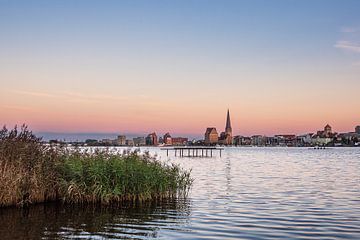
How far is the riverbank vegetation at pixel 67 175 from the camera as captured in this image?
27.5 metres

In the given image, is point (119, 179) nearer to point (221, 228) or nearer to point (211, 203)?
point (211, 203)

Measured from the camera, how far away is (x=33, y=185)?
1104 inches

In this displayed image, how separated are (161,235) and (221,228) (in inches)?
133

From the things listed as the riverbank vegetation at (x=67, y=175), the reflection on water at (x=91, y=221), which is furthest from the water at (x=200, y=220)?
the riverbank vegetation at (x=67, y=175)

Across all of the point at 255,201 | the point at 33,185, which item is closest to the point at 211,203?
the point at 255,201

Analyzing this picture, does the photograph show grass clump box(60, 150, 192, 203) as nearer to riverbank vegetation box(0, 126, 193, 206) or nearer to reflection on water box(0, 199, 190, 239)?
riverbank vegetation box(0, 126, 193, 206)

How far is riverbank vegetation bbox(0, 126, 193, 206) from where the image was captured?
2747 centimetres

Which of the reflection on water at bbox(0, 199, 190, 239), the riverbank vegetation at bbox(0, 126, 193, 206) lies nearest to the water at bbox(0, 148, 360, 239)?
the reflection on water at bbox(0, 199, 190, 239)

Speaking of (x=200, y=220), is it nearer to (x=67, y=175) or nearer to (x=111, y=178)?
(x=111, y=178)

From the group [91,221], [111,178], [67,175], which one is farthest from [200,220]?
[67,175]

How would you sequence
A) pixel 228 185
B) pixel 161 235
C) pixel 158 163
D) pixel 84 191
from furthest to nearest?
1. pixel 228 185
2. pixel 158 163
3. pixel 84 191
4. pixel 161 235

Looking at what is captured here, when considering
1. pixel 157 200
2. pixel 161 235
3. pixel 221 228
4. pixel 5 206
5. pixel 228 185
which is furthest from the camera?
pixel 228 185

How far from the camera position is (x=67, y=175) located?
29.4 m

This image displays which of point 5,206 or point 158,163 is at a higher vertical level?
point 158,163
